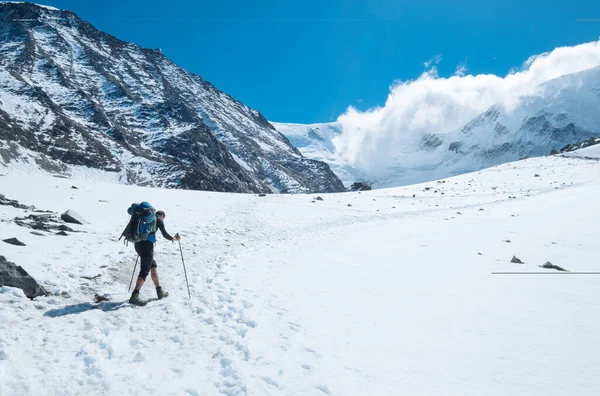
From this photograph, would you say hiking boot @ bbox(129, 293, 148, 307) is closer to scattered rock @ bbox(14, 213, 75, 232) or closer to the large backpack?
the large backpack

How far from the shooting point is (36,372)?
219 inches

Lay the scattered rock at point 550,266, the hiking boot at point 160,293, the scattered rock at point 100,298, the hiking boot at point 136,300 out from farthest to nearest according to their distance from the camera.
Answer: the scattered rock at point 550,266 < the hiking boot at point 160,293 < the scattered rock at point 100,298 < the hiking boot at point 136,300

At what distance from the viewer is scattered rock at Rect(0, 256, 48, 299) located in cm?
797

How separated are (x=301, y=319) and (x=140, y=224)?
4.62m

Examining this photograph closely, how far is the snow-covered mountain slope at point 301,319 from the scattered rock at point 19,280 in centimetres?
29

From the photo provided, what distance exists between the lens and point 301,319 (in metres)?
8.05

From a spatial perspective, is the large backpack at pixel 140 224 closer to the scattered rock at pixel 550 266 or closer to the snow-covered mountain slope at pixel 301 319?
the snow-covered mountain slope at pixel 301 319

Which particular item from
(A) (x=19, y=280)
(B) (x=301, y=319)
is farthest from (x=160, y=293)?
(B) (x=301, y=319)

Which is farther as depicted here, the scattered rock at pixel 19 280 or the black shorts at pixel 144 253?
the black shorts at pixel 144 253

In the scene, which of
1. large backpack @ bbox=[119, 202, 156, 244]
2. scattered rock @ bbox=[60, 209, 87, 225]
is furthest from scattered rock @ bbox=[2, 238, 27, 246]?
scattered rock @ bbox=[60, 209, 87, 225]

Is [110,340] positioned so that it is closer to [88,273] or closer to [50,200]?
[88,273]

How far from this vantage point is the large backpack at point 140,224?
351 inches

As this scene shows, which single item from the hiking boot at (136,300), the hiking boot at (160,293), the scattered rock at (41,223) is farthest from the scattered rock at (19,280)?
the scattered rock at (41,223)

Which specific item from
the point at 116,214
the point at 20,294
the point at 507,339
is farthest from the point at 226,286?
the point at 116,214
